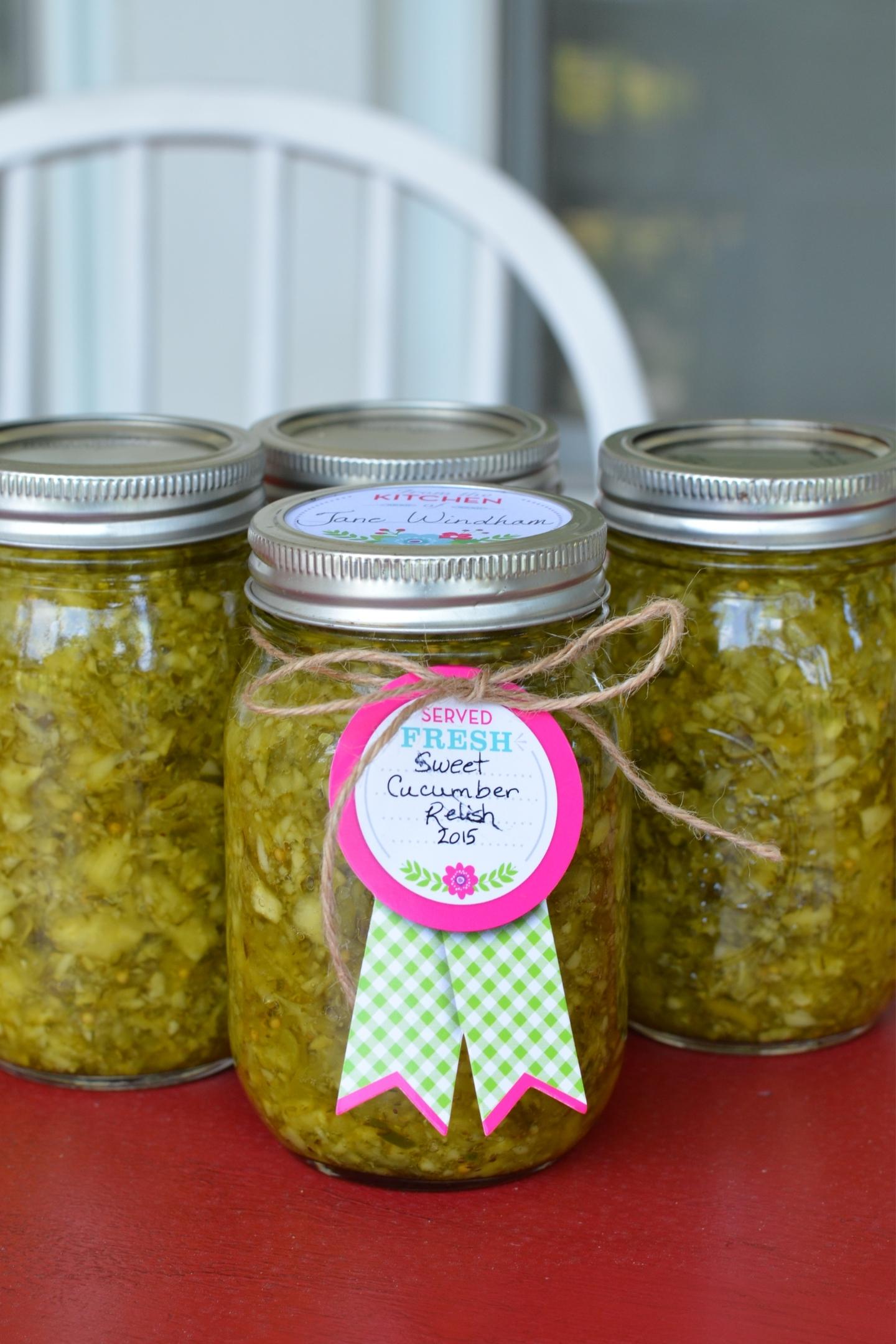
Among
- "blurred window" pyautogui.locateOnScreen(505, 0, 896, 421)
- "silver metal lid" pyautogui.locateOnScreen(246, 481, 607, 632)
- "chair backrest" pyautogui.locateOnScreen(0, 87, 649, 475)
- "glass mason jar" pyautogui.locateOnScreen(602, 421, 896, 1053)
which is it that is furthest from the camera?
"blurred window" pyautogui.locateOnScreen(505, 0, 896, 421)

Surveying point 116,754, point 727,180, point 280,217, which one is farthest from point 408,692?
point 727,180

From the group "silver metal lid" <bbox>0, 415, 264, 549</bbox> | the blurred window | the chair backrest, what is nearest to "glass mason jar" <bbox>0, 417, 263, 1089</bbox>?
"silver metal lid" <bbox>0, 415, 264, 549</bbox>

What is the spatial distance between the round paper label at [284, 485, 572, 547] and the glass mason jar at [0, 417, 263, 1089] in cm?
6

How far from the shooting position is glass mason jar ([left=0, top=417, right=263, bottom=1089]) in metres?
0.60

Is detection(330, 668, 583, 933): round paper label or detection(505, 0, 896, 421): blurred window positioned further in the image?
detection(505, 0, 896, 421): blurred window

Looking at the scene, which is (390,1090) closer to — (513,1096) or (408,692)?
(513,1096)

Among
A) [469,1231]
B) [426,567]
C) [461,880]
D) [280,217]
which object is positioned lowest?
[469,1231]

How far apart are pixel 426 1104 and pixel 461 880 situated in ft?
0.29

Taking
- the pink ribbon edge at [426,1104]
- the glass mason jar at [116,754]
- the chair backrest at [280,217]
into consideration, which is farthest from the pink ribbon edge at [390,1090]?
the chair backrest at [280,217]

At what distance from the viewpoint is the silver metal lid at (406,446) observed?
2.24ft

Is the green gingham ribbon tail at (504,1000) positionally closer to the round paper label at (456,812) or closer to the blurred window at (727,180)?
the round paper label at (456,812)

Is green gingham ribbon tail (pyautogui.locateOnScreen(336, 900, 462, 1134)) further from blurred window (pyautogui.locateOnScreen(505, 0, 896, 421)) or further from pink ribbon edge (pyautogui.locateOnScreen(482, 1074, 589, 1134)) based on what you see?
blurred window (pyautogui.locateOnScreen(505, 0, 896, 421))

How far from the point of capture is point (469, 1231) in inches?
22.4

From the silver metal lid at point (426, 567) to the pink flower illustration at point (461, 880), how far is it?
90 mm
